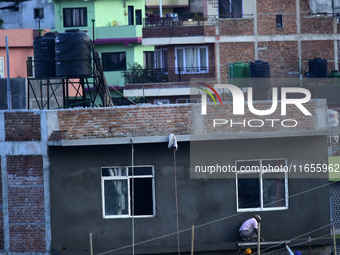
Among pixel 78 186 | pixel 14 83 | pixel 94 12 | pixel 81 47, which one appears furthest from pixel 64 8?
pixel 78 186

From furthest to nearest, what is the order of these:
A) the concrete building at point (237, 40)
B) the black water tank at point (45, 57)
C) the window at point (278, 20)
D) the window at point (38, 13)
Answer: the window at point (38, 13) → the window at point (278, 20) → the concrete building at point (237, 40) → the black water tank at point (45, 57)

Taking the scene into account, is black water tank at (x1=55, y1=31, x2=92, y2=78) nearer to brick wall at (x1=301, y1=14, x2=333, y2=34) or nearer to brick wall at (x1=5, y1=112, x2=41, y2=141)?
brick wall at (x1=5, y1=112, x2=41, y2=141)

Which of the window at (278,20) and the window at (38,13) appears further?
the window at (38,13)

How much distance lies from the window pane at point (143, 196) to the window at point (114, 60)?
30.3 meters

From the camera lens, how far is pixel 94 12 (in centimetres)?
4869

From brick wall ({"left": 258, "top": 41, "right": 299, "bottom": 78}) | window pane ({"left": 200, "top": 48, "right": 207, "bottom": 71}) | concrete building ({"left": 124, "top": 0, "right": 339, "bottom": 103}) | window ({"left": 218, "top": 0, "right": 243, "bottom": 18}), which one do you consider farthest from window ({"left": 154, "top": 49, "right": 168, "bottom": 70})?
brick wall ({"left": 258, "top": 41, "right": 299, "bottom": 78})

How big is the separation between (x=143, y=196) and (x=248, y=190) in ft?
9.02

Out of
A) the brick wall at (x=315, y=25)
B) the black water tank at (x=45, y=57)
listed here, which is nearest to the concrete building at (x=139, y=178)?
the black water tank at (x=45, y=57)

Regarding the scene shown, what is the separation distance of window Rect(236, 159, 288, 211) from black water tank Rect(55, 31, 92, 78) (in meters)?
5.40

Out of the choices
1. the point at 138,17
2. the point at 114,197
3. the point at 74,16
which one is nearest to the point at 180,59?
the point at 138,17

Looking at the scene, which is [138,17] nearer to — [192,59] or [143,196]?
[192,59]

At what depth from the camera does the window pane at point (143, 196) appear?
18.8m

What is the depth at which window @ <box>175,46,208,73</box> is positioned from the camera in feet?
122

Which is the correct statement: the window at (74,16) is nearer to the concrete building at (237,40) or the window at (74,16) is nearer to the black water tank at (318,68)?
the concrete building at (237,40)
